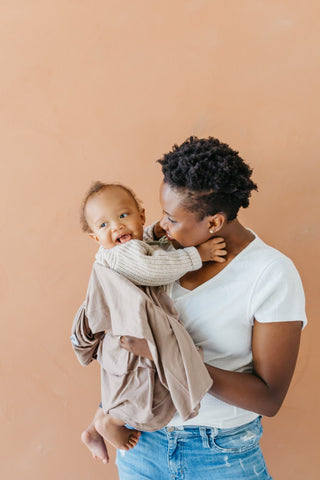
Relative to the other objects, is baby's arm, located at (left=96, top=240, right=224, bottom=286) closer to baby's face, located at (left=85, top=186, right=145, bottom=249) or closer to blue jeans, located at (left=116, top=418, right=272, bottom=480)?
baby's face, located at (left=85, top=186, right=145, bottom=249)

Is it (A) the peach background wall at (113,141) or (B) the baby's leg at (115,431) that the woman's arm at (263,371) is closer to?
(B) the baby's leg at (115,431)

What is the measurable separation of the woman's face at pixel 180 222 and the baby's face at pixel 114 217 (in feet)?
0.38

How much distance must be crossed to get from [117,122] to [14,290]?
25.7 inches

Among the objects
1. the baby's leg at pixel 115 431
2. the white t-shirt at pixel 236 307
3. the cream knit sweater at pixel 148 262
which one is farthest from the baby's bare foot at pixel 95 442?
the cream knit sweater at pixel 148 262

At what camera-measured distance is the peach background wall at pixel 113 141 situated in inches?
59.6

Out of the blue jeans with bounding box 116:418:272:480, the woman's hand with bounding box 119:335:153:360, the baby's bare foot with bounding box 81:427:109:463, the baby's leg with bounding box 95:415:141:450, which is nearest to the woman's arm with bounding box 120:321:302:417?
the woman's hand with bounding box 119:335:153:360

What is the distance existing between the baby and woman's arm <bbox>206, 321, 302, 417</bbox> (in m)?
0.22

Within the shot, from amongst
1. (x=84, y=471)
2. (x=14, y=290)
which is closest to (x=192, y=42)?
(x=14, y=290)

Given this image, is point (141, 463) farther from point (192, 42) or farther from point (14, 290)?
point (192, 42)

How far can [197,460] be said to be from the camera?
127cm

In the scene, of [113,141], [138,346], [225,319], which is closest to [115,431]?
[138,346]

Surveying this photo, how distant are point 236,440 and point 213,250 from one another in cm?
49

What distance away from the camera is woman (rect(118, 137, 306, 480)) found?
1190mm

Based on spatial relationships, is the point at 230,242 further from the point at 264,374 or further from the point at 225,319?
the point at 264,374
